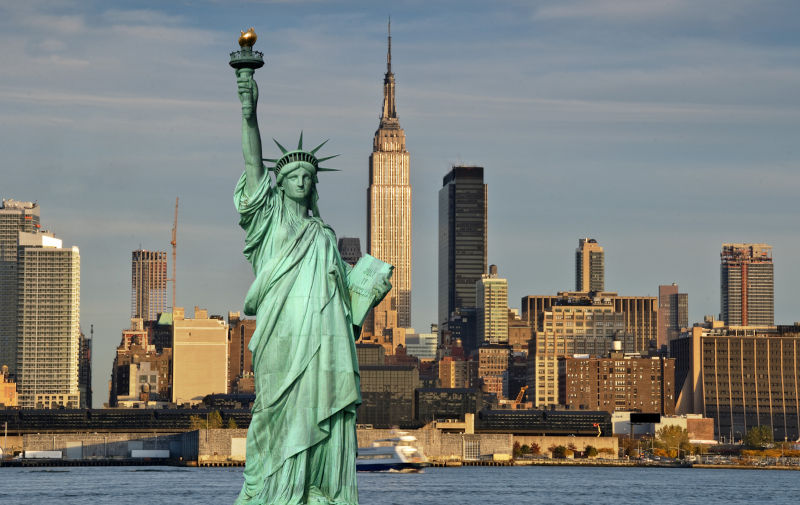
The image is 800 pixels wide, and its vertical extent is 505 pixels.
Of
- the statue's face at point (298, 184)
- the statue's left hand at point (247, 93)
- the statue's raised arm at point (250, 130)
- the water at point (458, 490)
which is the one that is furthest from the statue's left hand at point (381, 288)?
the water at point (458, 490)

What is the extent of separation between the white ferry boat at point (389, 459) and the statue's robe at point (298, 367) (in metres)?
114

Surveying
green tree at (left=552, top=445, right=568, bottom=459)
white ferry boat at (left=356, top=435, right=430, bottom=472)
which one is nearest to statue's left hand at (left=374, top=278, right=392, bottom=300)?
white ferry boat at (left=356, top=435, right=430, bottom=472)

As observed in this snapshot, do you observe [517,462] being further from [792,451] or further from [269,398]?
[269,398]

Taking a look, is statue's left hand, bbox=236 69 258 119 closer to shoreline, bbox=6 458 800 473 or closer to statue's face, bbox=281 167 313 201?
statue's face, bbox=281 167 313 201

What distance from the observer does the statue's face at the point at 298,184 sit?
25359 mm

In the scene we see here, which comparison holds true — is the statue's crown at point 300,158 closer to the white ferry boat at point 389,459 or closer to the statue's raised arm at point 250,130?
the statue's raised arm at point 250,130

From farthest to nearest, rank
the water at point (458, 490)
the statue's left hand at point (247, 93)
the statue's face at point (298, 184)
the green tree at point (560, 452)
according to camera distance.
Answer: the green tree at point (560, 452)
the water at point (458, 490)
the statue's face at point (298, 184)
the statue's left hand at point (247, 93)

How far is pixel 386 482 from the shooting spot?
111m

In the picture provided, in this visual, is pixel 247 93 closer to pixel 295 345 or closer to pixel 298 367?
pixel 295 345

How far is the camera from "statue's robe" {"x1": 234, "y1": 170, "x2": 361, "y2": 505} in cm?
2467

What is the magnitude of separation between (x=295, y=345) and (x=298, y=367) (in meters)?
0.35

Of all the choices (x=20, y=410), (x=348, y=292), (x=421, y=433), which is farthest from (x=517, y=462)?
(x=348, y=292)

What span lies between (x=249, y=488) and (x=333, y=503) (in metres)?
1.37

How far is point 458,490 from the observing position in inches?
3866
